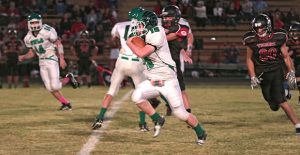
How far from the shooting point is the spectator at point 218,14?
2538 centimetres

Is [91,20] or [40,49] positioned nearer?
[40,49]

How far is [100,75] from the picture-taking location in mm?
21156

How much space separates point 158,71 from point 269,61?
181cm

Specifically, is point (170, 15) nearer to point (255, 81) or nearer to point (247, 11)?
point (255, 81)

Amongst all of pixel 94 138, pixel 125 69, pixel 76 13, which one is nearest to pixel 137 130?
pixel 125 69

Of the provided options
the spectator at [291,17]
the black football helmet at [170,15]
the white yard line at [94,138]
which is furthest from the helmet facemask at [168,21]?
the spectator at [291,17]

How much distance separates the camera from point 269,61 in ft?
29.5

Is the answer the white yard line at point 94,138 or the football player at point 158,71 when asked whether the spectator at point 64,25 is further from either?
the football player at point 158,71

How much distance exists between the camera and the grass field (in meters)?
7.85

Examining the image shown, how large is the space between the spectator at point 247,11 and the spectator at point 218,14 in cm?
82

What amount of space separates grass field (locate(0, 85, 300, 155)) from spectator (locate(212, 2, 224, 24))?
10.7 meters

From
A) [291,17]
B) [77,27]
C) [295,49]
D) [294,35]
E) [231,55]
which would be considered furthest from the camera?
[291,17]

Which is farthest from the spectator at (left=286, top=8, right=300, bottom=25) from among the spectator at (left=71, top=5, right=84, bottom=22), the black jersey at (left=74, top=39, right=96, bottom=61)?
the black jersey at (left=74, top=39, right=96, bottom=61)

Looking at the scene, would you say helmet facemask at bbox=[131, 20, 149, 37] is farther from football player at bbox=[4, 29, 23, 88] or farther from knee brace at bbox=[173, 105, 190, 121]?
football player at bbox=[4, 29, 23, 88]
